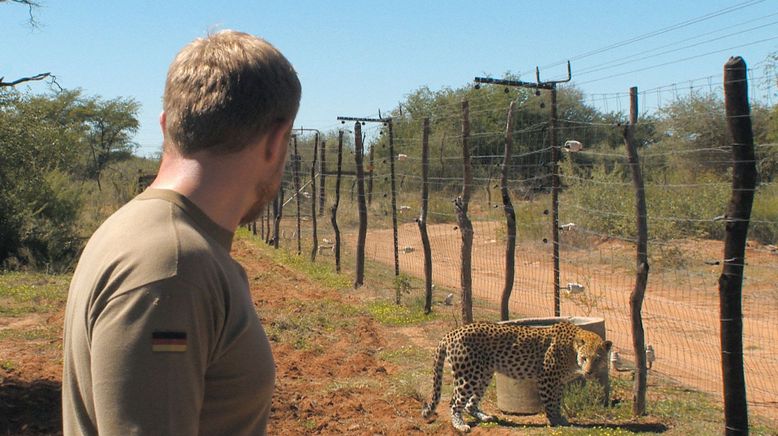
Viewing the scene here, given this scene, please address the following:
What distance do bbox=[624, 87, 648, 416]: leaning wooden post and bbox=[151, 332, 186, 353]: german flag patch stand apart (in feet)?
19.8

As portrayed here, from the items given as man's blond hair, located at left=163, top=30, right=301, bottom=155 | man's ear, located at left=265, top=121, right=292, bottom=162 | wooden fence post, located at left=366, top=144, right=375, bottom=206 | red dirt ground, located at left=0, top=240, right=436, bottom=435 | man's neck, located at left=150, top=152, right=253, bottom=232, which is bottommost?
red dirt ground, located at left=0, top=240, right=436, bottom=435

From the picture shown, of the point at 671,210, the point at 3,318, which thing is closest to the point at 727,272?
the point at 3,318

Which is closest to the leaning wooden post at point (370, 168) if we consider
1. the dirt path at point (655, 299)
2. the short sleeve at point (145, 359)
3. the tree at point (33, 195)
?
the dirt path at point (655, 299)

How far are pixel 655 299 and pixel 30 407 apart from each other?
10086mm

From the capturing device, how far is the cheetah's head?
7.29m

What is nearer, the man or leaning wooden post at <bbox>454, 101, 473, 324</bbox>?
the man

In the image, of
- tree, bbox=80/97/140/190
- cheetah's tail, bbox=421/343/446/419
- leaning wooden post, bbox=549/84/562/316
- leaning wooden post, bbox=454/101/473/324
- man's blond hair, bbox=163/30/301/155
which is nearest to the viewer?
man's blond hair, bbox=163/30/301/155

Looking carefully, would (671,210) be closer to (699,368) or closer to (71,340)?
(699,368)

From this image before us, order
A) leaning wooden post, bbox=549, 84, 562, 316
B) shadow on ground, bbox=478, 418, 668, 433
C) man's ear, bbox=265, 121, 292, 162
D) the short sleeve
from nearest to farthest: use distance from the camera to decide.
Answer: the short sleeve
man's ear, bbox=265, 121, 292, 162
shadow on ground, bbox=478, 418, 668, 433
leaning wooden post, bbox=549, 84, 562, 316

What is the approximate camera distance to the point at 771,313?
12719 millimetres

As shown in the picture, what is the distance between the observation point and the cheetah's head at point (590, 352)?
287 inches

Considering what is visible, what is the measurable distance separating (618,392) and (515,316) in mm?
4522

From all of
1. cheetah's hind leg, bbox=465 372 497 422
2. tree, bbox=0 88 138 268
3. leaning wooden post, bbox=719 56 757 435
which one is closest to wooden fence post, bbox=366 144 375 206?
tree, bbox=0 88 138 268

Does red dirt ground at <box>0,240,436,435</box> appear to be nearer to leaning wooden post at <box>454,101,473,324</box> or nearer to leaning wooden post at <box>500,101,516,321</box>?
leaning wooden post at <box>454,101,473,324</box>
